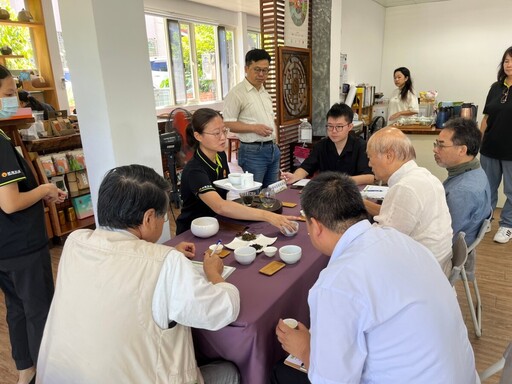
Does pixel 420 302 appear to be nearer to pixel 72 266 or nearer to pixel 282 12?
pixel 72 266

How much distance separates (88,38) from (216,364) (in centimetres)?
171

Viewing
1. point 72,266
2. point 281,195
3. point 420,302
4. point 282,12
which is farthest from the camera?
point 282,12

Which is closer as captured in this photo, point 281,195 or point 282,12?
point 281,195

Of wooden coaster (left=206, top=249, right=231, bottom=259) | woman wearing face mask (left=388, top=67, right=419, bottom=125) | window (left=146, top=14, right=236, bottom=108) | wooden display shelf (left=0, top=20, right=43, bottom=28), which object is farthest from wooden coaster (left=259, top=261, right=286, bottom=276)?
window (left=146, top=14, right=236, bottom=108)

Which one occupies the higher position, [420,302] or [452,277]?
[420,302]

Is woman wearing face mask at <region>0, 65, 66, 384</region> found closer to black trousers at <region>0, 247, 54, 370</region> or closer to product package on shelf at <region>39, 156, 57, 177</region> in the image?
black trousers at <region>0, 247, 54, 370</region>

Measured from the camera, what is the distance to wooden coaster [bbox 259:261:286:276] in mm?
1408

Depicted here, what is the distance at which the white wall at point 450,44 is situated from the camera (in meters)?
6.29

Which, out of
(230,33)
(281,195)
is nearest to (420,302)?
(281,195)

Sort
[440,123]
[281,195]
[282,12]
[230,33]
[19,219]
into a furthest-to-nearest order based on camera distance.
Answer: [230,33]
[440,123]
[282,12]
[281,195]
[19,219]

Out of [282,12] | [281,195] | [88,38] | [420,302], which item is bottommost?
[281,195]

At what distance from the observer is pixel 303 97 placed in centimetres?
435

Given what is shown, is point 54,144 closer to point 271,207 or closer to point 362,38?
point 271,207

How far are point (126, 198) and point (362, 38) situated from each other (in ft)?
18.4
